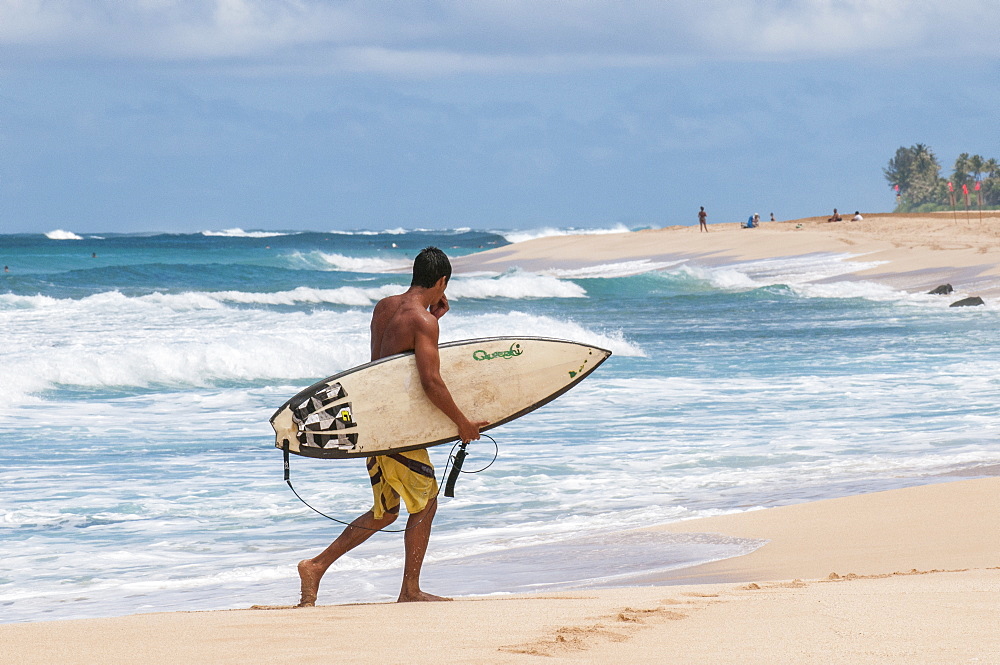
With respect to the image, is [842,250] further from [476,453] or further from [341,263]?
[476,453]

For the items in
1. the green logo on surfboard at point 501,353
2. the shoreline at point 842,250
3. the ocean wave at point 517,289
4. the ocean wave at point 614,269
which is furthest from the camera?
the ocean wave at point 614,269

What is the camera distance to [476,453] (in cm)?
934

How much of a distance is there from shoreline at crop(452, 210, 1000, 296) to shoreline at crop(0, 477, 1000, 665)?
2340 centimetres

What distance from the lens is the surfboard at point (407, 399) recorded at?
4.64 metres

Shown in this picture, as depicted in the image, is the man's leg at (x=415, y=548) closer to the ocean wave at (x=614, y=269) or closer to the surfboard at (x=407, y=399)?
the surfboard at (x=407, y=399)

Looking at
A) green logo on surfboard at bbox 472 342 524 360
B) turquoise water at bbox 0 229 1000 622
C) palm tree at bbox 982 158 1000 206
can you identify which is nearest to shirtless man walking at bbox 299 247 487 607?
green logo on surfboard at bbox 472 342 524 360

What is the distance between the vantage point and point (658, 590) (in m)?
4.73

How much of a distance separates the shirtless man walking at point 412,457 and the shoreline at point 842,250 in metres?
24.1

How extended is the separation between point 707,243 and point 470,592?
44111 millimetres

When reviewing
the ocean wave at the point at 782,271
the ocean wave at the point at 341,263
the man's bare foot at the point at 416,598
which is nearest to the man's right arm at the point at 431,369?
the man's bare foot at the point at 416,598

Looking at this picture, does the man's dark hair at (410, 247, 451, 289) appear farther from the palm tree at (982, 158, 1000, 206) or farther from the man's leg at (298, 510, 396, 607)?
the palm tree at (982, 158, 1000, 206)

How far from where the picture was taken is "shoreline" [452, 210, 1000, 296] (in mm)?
31719

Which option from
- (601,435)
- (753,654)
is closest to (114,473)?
(601,435)

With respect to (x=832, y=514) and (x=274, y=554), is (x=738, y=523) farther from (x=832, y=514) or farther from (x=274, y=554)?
(x=274, y=554)
